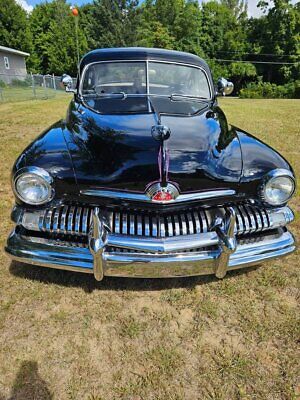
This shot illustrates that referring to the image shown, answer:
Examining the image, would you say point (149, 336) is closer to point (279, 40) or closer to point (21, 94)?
point (21, 94)

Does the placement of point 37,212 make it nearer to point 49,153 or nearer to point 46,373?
point 49,153

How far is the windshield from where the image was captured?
3.18 m

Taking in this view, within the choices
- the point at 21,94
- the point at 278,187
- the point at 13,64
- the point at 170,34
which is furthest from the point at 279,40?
the point at 278,187

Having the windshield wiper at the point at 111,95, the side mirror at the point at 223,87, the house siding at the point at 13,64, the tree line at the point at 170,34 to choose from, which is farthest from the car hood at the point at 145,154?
the tree line at the point at 170,34

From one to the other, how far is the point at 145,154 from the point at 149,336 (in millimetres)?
1187

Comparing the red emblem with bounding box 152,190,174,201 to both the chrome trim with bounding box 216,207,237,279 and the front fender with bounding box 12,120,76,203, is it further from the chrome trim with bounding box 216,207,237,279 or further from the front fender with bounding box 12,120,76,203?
the front fender with bounding box 12,120,76,203

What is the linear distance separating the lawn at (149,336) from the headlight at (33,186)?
2.56 ft

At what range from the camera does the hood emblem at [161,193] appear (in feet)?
6.13

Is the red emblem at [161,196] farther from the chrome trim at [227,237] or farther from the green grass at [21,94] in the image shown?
the green grass at [21,94]

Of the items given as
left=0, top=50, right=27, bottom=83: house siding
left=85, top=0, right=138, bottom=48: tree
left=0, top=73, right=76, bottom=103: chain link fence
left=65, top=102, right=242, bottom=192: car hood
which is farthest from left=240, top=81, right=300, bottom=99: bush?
left=65, top=102, right=242, bottom=192: car hood

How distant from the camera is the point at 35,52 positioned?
37.5m

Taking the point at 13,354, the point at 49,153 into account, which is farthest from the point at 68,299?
the point at 49,153

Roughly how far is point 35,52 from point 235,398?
4335cm

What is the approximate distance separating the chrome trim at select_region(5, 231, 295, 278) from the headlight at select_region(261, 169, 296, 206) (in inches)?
11.9
